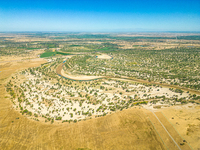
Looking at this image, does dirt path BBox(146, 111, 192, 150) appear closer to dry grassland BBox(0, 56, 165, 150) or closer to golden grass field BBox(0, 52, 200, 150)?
golden grass field BBox(0, 52, 200, 150)

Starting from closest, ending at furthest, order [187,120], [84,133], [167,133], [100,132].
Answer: [167,133]
[84,133]
[100,132]
[187,120]

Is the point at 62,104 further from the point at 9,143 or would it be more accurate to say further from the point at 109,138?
the point at 109,138

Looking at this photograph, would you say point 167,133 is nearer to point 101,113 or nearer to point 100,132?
point 100,132

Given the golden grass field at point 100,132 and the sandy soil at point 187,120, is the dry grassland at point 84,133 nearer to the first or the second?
the golden grass field at point 100,132

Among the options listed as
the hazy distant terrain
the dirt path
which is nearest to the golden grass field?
the hazy distant terrain

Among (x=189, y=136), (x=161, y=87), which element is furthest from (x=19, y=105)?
(x=161, y=87)

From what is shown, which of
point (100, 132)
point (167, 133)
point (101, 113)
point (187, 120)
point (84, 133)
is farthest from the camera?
point (101, 113)

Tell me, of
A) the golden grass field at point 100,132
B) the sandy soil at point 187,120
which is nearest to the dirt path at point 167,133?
the golden grass field at point 100,132

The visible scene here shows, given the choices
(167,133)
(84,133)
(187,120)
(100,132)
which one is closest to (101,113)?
(100,132)
